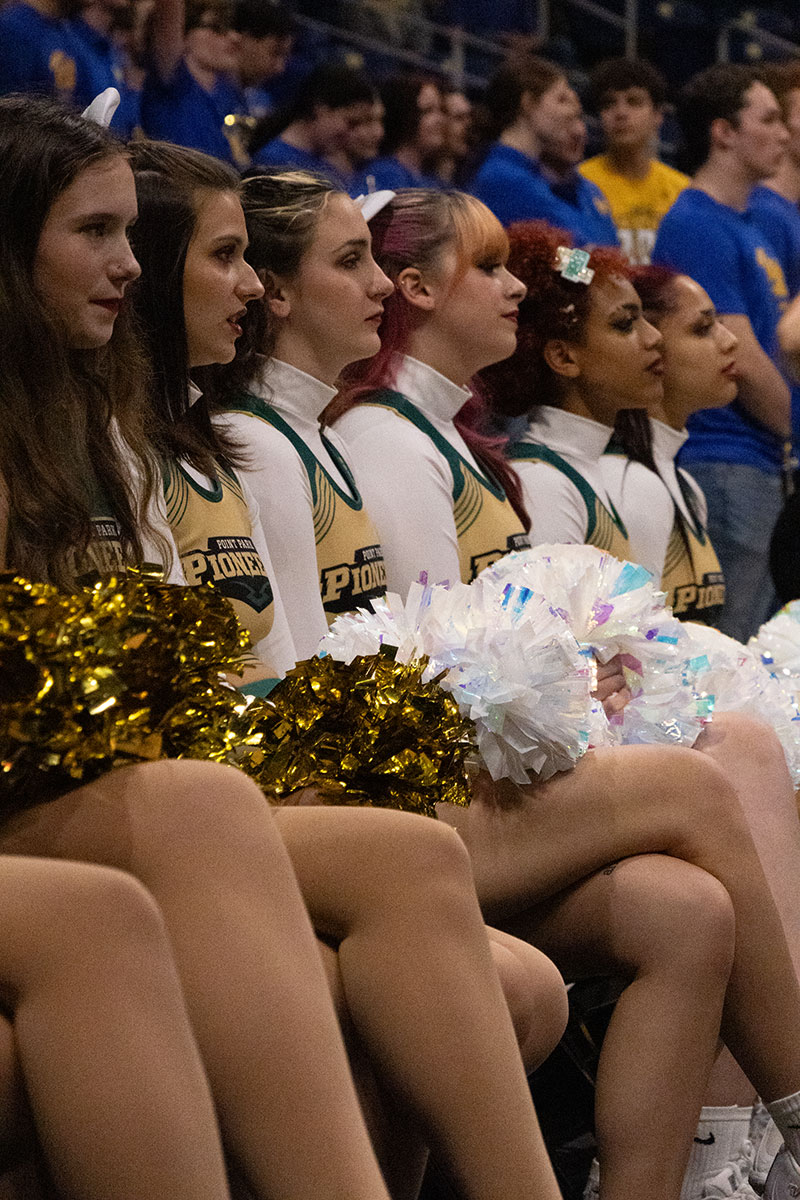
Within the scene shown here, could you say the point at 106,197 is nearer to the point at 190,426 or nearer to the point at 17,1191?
the point at 190,426

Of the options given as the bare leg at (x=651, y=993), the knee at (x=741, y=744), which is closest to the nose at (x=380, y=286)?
the knee at (x=741, y=744)

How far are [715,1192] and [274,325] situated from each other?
4.92ft

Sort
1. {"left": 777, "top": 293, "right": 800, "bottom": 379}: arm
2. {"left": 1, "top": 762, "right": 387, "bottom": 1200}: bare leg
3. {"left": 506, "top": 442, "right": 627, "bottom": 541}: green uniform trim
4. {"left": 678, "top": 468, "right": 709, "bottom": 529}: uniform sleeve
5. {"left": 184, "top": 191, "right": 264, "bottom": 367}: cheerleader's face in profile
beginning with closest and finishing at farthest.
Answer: {"left": 1, "top": 762, "right": 387, "bottom": 1200}: bare leg → {"left": 184, "top": 191, "right": 264, "bottom": 367}: cheerleader's face in profile → {"left": 506, "top": 442, "right": 627, "bottom": 541}: green uniform trim → {"left": 678, "top": 468, "right": 709, "bottom": 529}: uniform sleeve → {"left": 777, "top": 293, "right": 800, "bottom": 379}: arm

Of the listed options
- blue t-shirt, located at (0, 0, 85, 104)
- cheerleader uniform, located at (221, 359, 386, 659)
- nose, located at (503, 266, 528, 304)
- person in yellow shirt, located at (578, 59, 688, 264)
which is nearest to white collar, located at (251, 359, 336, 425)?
cheerleader uniform, located at (221, 359, 386, 659)

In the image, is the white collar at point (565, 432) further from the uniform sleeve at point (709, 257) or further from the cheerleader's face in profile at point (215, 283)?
the uniform sleeve at point (709, 257)

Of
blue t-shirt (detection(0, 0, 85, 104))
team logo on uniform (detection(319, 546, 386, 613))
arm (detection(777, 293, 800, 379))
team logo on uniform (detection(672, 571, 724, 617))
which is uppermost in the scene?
blue t-shirt (detection(0, 0, 85, 104))

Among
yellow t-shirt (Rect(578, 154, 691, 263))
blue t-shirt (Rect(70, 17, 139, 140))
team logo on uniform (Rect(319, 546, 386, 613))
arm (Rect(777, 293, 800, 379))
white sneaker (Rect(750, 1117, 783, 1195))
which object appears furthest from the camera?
yellow t-shirt (Rect(578, 154, 691, 263))

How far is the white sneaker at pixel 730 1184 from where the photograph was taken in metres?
2.02

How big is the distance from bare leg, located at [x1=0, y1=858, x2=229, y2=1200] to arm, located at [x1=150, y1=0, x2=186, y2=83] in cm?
317

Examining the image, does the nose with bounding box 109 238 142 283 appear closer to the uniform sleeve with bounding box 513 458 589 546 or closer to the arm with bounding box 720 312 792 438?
the uniform sleeve with bounding box 513 458 589 546

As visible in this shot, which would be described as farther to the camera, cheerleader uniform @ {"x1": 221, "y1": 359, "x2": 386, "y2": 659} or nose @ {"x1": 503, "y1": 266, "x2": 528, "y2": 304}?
nose @ {"x1": 503, "y1": 266, "x2": 528, "y2": 304}

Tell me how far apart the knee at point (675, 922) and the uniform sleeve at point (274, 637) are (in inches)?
23.6

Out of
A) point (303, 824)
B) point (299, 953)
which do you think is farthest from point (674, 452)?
point (299, 953)

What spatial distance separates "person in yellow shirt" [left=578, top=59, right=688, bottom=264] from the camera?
5141 millimetres
